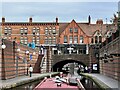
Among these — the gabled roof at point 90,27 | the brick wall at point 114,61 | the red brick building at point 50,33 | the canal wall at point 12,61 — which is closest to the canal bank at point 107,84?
Result: the brick wall at point 114,61

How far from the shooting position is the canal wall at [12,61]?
31.9 metres

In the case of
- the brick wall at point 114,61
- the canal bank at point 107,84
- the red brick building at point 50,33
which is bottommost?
the canal bank at point 107,84

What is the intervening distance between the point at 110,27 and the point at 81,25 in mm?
8220

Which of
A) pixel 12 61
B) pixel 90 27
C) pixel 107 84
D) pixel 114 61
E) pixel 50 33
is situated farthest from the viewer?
pixel 90 27

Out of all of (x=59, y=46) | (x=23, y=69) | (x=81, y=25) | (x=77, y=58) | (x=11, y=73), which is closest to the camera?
(x=11, y=73)

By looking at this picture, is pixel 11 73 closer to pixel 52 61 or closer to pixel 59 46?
pixel 52 61

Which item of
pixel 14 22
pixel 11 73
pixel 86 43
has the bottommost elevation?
pixel 11 73

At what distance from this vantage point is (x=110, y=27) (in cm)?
7669

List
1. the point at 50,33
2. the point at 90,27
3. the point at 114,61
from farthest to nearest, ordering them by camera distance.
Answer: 1. the point at 90,27
2. the point at 50,33
3. the point at 114,61

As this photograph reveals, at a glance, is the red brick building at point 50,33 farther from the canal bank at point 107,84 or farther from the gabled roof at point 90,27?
the canal bank at point 107,84

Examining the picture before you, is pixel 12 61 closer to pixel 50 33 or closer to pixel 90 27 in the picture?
pixel 50 33

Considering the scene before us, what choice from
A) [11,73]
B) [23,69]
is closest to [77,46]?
[23,69]

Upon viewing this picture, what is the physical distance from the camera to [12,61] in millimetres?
35750

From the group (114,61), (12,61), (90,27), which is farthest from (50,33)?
(114,61)
